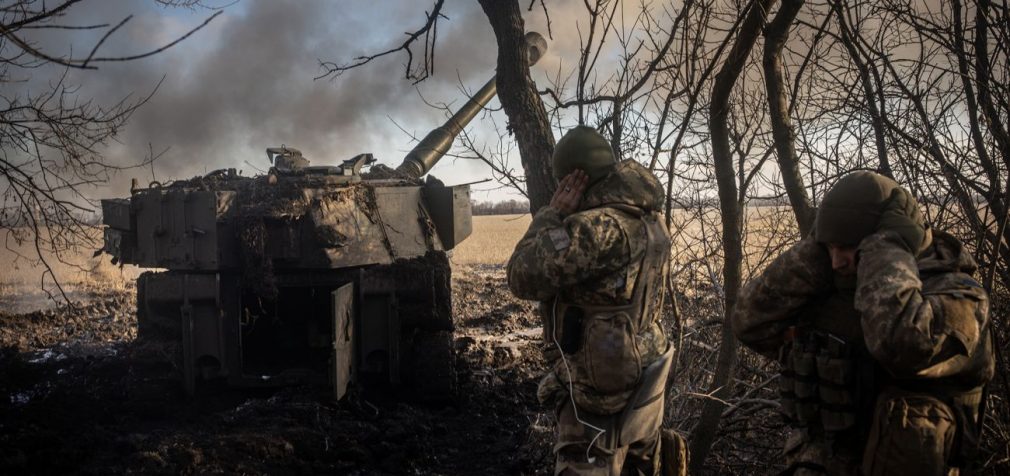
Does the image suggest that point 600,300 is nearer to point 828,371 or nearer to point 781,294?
point 781,294

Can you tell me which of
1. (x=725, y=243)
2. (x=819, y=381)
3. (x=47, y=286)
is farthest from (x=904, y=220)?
(x=47, y=286)

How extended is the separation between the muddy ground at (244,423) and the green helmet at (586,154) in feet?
8.89

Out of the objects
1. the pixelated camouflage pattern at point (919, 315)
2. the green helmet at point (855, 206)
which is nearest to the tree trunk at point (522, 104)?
the green helmet at point (855, 206)

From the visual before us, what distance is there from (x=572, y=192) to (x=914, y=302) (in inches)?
54.7

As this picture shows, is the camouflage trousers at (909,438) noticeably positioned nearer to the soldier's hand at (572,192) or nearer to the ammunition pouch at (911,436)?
the ammunition pouch at (911,436)

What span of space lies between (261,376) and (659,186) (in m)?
5.05

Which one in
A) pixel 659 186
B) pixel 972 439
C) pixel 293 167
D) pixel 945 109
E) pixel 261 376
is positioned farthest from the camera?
pixel 293 167

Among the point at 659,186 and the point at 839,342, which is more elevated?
the point at 659,186

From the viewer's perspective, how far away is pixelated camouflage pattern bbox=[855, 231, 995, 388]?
2.41 m

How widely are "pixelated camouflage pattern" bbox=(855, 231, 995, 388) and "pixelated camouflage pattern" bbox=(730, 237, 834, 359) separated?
0.23m

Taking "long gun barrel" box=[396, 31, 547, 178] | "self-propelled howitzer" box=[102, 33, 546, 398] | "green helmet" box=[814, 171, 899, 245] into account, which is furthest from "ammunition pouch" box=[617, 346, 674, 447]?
"long gun barrel" box=[396, 31, 547, 178]

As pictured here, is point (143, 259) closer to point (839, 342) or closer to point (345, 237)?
point (345, 237)

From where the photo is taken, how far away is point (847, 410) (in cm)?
269

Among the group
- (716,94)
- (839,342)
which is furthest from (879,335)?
(716,94)
